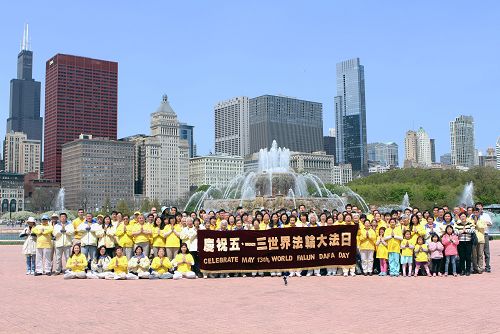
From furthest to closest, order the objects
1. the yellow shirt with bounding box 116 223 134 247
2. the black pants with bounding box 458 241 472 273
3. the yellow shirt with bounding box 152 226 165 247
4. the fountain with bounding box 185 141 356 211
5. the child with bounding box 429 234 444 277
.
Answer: the fountain with bounding box 185 141 356 211, the yellow shirt with bounding box 116 223 134 247, the yellow shirt with bounding box 152 226 165 247, the black pants with bounding box 458 241 472 273, the child with bounding box 429 234 444 277

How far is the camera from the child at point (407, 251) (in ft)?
46.0

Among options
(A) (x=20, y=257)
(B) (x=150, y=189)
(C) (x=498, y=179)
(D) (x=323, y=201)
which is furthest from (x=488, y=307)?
(B) (x=150, y=189)

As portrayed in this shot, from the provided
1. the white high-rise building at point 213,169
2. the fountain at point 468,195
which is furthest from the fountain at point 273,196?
the white high-rise building at point 213,169

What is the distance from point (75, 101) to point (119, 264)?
16832 centimetres

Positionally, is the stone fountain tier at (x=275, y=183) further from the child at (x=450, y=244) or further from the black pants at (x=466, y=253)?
the child at (x=450, y=244)

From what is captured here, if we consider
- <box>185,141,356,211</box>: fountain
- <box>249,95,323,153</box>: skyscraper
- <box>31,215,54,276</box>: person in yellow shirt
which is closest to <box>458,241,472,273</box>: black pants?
<box>31,215,54,276</box>: person in yellow shirt

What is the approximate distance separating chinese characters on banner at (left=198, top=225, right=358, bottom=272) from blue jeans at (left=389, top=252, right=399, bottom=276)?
929mm

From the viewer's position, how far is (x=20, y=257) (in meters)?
20.6

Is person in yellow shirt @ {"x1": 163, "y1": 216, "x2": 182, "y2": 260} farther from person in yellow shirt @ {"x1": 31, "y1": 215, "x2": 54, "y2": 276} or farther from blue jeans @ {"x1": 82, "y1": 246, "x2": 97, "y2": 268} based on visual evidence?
person in yellow shirt @ {"x1": 31, "y1": 215, "x2": 54, "y2": 276}

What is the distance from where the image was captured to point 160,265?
13961mm

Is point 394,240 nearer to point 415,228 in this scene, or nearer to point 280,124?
point 415,228

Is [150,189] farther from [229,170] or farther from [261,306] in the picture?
[261,306]

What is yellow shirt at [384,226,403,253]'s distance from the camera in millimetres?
14070

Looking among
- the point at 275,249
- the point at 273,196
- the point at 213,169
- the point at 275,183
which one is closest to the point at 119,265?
the point at 275,249
